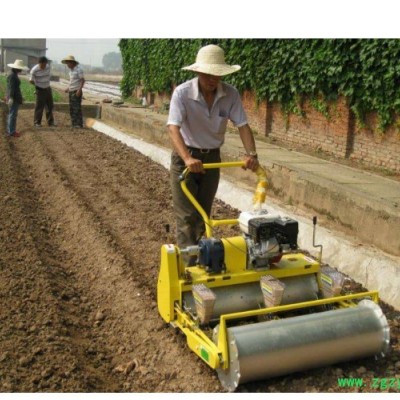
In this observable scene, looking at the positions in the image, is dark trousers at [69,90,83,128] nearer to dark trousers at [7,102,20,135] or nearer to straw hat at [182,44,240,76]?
dark trousers at [7,102,20,135]

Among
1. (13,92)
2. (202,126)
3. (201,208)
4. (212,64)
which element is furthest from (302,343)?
(13,92)

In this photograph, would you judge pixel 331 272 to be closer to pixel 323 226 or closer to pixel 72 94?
pixel 323 226

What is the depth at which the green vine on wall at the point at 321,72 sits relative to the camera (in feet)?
28.1

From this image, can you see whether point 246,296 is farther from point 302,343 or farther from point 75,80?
point 75,80

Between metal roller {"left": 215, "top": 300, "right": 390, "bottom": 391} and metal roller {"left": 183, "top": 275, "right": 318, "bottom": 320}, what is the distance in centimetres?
53

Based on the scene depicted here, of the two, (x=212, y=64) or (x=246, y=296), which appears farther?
(x=212, y=64)

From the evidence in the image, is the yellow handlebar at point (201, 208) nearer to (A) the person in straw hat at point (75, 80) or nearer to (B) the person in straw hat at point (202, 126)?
(B) the person in straw hat at point (202, 126)

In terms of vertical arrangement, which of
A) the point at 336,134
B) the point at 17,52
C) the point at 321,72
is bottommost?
the point at 336,134

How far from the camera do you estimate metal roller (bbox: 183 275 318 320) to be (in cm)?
446

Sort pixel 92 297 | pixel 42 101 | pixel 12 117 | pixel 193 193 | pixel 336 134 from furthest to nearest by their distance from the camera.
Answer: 1. pixel 42 101
2. pixel 12 117
3. pixel 336 134
4. pixel 92 297
5. pixel 193 193

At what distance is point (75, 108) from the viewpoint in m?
16.2

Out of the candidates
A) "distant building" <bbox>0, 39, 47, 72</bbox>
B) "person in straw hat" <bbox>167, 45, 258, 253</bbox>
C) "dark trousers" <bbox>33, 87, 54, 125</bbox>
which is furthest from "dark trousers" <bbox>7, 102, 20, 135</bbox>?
"distant building" <bbox>0, 39, 47, 72</bbox>

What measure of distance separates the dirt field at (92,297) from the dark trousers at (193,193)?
2.05ft

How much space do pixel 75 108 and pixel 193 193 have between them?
37.8ft
